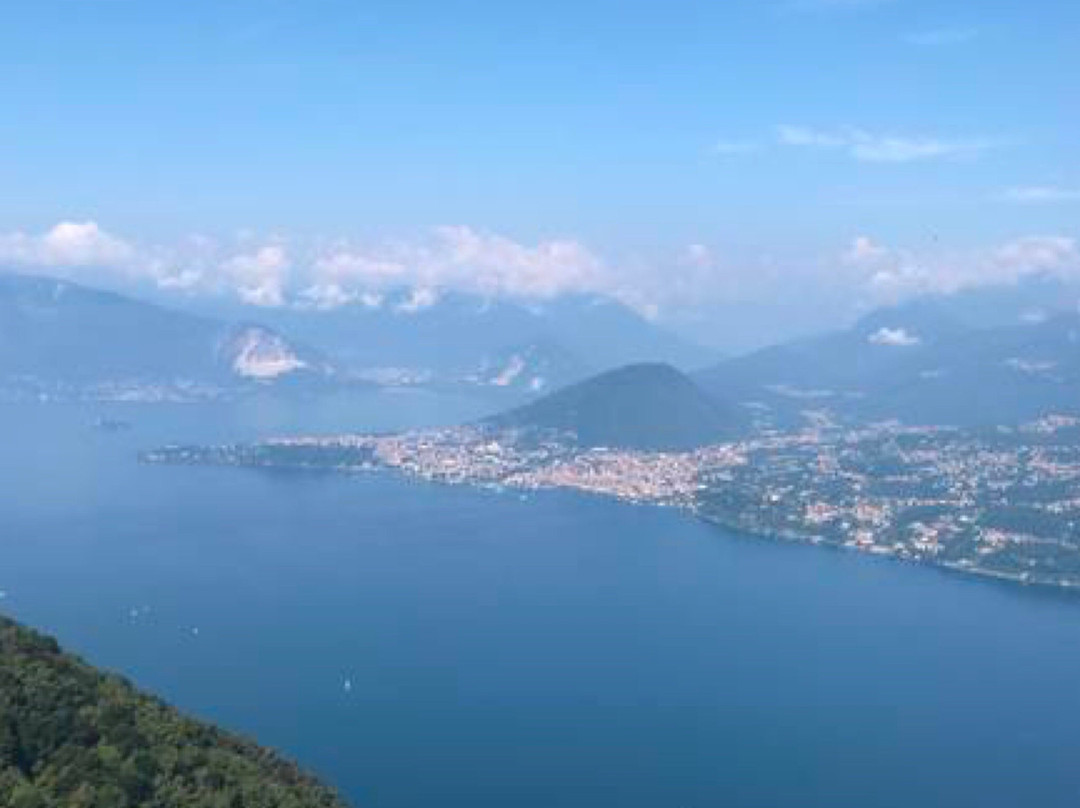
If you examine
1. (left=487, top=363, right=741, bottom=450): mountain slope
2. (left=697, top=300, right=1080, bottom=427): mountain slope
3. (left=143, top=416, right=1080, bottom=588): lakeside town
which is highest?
(left=697, top=300, right=1080, bottom=427): mountain slope

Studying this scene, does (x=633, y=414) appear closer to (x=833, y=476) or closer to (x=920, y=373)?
(x=833, y=476)

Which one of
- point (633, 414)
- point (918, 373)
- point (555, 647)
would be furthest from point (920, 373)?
point (555, 647)

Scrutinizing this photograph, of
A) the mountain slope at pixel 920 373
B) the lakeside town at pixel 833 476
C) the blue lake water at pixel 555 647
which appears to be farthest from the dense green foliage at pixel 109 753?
the mountain slope at pixel 920 373

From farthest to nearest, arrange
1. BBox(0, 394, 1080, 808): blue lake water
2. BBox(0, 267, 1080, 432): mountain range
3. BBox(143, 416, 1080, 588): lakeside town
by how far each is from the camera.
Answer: BBox(0, 267, 1080, 432): mountain range < BBox(143, 416, 1080, 588): lakeside town < BBox(0, 394, 1080, 808): blue lake water

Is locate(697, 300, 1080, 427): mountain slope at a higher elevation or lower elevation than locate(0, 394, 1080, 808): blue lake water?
higher

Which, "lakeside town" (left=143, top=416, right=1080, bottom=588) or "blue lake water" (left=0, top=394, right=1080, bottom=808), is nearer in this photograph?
"blue lake water" (left=0, top=394, right=1080, bottom=808)

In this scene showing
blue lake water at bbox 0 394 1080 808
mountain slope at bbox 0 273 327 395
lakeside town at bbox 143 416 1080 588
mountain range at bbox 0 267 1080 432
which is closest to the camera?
blue lake water at bbox 0 394 1080 808

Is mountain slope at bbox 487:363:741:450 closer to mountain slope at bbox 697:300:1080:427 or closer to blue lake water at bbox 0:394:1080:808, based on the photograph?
mountain slope at bbox 697:300:1080:427

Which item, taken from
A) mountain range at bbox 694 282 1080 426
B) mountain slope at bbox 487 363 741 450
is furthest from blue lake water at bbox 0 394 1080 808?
mountain range at bbox 694 282 1080 426
